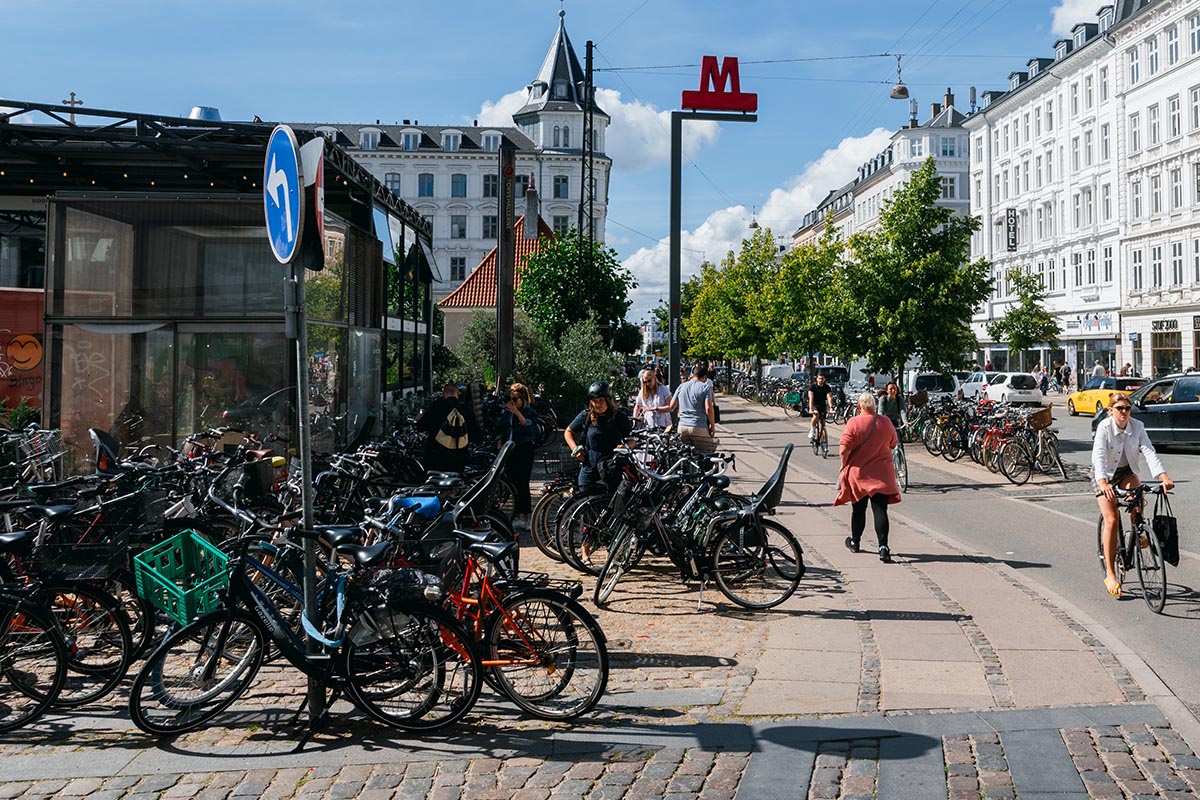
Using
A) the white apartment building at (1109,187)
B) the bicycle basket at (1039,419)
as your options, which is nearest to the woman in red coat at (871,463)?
the bicycle basket at (1039,419)

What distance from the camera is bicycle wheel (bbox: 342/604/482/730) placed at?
5.38 meters

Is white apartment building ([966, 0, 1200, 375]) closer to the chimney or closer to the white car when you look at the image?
the white car

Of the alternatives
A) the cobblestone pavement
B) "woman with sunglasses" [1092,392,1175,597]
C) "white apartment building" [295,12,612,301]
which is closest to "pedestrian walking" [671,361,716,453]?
"woman with sunglasses" [1092,392,1175,597]

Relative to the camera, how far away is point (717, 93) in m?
15.1

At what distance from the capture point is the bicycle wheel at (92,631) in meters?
5.85

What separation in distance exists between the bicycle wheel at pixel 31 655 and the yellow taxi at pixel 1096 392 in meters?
32.7

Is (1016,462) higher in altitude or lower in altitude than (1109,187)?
lower

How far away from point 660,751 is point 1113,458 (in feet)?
17.2

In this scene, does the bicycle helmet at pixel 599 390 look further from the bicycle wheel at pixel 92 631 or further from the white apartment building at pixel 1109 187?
the white apartment building at pixel 1109 187

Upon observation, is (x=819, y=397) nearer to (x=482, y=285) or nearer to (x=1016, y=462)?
(x=1016, y=462)

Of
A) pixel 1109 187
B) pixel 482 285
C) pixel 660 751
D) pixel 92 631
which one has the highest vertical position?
pixel 1109 187

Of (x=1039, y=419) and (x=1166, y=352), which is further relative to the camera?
(x=1166, y=352)

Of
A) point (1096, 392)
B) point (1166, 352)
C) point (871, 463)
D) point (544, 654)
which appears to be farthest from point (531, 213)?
point (544, 654)

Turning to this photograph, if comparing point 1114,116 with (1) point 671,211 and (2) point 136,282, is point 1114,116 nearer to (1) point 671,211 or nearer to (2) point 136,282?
(1) point 671,211
